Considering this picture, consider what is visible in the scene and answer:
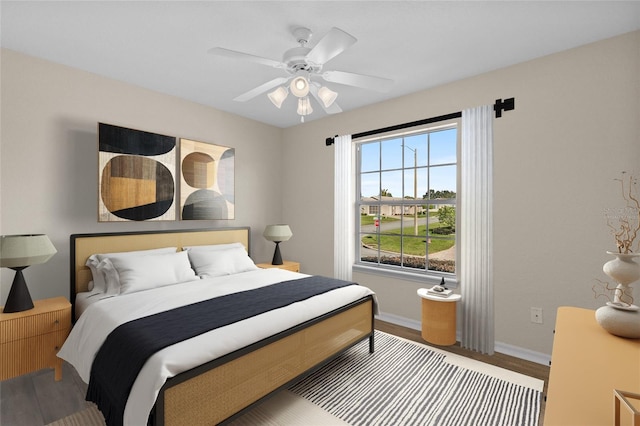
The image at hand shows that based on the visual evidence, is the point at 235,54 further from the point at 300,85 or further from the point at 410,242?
the point at 410,242

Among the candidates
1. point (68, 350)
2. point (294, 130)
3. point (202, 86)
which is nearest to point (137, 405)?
point (68, 350)

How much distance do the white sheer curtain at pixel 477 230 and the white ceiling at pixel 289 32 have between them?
0.59 meters

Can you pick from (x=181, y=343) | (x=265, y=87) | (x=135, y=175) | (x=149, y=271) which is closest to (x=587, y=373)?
(x=181, y=343)

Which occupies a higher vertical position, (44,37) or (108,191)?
(44,37)

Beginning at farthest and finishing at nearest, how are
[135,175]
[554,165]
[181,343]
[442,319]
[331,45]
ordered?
[135,175] → [442,319] → [554,165] → [331,45] → [181,343]

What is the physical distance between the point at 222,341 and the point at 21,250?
1.75 metres

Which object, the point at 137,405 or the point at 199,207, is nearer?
the point at 137,405

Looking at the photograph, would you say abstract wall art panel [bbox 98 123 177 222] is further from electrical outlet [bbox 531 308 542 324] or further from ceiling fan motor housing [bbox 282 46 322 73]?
electrical outlet [bbox 531 308 542 324]

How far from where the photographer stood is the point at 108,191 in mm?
3053

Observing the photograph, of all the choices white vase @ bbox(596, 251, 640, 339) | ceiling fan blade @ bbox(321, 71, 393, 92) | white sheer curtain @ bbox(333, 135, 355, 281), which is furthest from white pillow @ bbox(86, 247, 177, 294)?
white vase @ bbox(596, 251, 640, 339)

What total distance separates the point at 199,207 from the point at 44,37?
203 cm

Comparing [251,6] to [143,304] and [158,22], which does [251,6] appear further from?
[143,304]

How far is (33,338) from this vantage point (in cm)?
225

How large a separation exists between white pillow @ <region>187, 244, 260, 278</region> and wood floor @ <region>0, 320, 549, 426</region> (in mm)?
1308
